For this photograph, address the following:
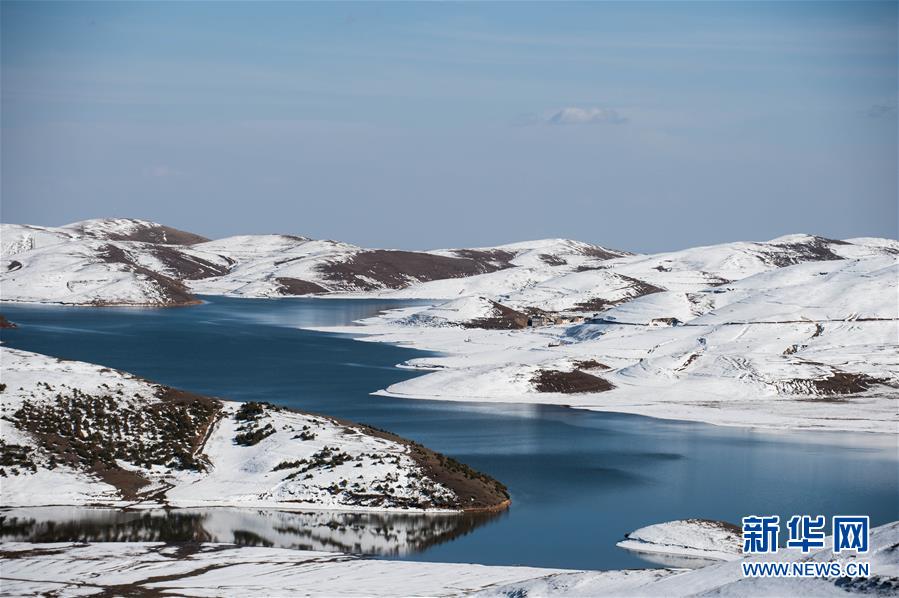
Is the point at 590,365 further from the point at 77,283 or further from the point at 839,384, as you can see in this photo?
the point at 77,283

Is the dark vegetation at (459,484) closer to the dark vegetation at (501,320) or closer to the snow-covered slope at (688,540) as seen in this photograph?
the snow-covered slope at (688,540)

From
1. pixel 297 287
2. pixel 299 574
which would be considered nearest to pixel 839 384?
pixel 299 574

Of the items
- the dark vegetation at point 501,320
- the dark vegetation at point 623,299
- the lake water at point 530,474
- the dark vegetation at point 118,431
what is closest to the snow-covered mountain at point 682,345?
the dark vegetation at point 501,320

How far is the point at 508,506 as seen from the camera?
41938 mm

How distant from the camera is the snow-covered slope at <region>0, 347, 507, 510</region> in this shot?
136 ft

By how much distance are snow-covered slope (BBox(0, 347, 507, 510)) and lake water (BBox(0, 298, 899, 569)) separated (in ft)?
4.73

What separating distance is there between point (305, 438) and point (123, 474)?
282 inches

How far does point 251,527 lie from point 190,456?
7031 mm

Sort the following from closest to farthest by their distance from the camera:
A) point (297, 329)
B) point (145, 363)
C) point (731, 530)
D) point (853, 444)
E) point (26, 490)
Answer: point (731, 530) → point (26, 490) → point (853, 444) → point (145, 363) → point (297, 329)

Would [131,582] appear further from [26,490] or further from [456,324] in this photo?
[456,324]

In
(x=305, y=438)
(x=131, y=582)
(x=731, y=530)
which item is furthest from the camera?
(x=305, y=438)

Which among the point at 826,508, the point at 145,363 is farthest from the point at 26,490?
the point at 145,363

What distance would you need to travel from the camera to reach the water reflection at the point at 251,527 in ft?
120

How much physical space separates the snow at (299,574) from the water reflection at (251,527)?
1.53 m
